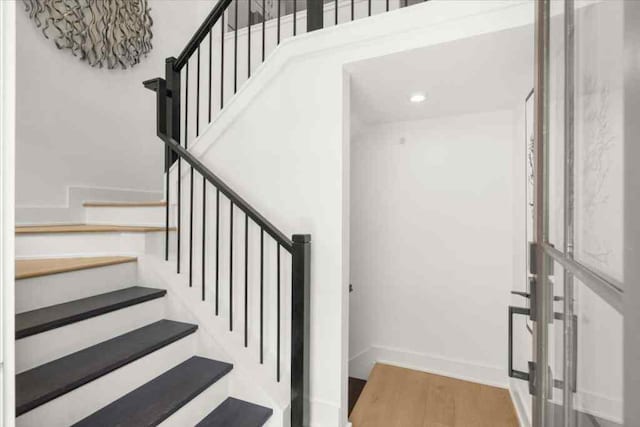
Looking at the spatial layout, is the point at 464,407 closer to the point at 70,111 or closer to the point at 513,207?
the point at 513,207

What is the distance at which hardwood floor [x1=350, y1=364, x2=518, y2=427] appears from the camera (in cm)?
193

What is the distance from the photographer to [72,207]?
2404 millimetres

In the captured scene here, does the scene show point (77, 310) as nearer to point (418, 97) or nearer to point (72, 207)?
point (72, 207)

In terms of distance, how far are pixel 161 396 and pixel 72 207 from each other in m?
1.83

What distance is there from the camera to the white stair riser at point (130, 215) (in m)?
2.12

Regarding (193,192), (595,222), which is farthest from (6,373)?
(193,192)

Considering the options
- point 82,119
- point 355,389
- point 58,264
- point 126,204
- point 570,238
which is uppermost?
point 82,119

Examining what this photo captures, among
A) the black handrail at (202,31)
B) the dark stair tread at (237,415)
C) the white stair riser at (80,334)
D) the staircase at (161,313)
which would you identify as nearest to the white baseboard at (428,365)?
the staircase at (161,313)

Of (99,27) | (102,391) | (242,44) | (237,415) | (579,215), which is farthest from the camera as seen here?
(242,44)

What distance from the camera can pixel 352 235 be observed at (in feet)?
9.44

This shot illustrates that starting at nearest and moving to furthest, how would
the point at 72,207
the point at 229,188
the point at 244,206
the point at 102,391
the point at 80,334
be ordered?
the point at 102,391
the point at 80,334
the point at 244,206
the point at 229,188
the point at 72,207

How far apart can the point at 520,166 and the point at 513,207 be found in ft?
1.09

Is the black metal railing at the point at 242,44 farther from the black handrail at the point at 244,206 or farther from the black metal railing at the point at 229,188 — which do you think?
the black handrail at the point at 244,206

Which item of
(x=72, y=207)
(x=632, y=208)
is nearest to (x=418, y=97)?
(x=632, y=208)
